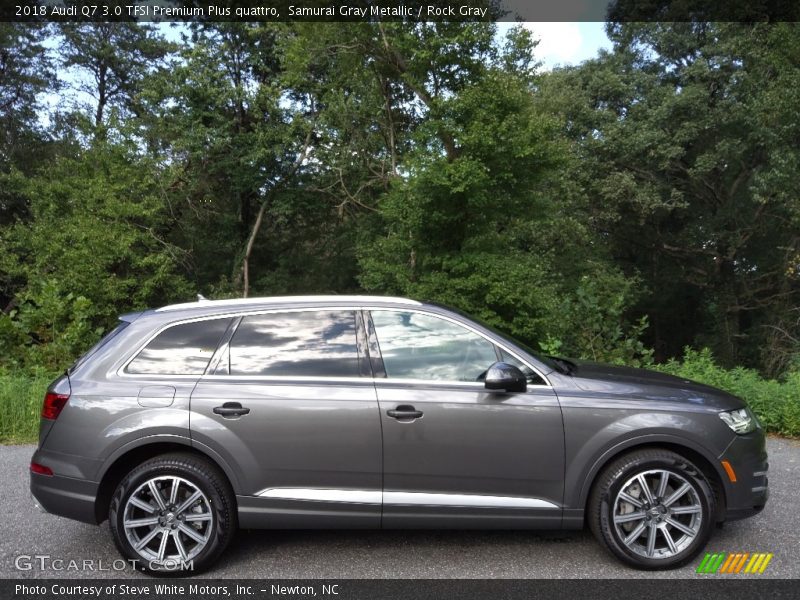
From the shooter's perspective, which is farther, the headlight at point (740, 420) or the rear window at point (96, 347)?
the rear window at point (96, 347)

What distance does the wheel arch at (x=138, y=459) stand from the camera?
3680 mm

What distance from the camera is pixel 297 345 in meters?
3.90

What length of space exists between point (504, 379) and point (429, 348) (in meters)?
0.52

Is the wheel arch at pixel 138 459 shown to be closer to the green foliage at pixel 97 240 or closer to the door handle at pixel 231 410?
the door handle at pixel 231 410

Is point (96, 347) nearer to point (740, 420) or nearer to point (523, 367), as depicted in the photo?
point (523, 367)

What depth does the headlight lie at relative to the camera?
3.78 meters

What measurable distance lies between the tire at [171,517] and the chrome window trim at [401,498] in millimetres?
304

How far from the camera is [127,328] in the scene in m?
4.02

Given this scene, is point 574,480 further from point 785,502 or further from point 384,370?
point 785,502

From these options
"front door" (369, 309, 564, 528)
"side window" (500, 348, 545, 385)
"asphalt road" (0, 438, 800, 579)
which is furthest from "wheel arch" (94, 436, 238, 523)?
"side window" (500, 348, 545, 385)

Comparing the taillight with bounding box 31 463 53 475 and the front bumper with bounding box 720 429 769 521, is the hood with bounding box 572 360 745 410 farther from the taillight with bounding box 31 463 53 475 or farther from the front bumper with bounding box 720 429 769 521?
the taillight with bounding box 31 463 53 475

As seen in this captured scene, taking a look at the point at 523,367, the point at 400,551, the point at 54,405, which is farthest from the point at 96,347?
the point at 523,367

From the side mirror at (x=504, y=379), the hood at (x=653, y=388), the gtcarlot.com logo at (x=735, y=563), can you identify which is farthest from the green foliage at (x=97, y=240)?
the gtcarlot.com logo at (x=735, y=563)

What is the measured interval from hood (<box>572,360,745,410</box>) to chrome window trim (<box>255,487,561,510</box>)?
0.78 m
